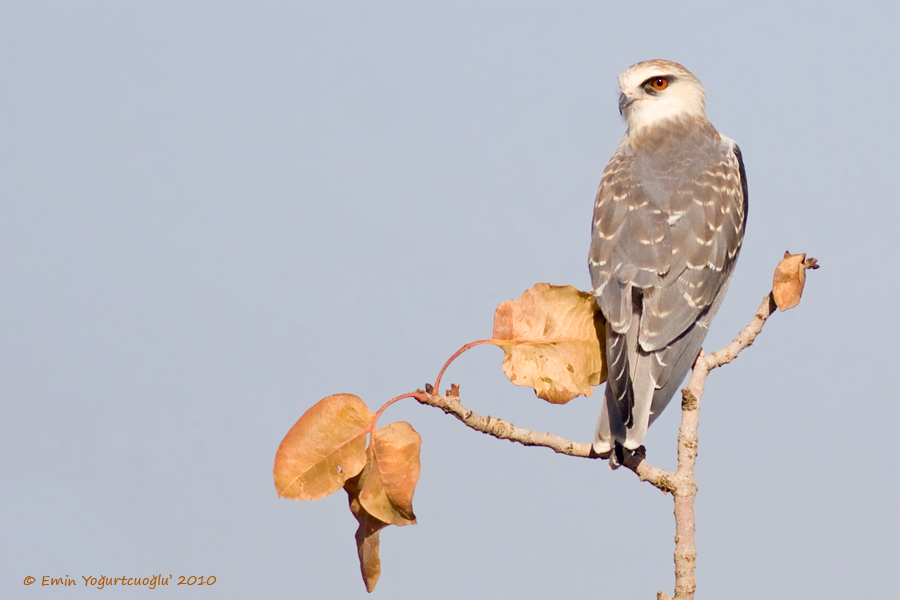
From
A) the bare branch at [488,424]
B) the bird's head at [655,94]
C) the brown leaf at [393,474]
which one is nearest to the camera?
the brown leaf at [393,474]

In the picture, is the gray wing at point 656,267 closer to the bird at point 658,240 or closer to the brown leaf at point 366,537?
the bird at point 658,240

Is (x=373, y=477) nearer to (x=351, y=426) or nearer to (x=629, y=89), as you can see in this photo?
(x=351, y=426)

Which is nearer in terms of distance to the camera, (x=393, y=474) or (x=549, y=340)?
(x=393, y=474)

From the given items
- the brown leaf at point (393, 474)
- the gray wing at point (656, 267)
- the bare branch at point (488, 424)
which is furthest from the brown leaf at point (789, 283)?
the brown leaf at point (393, 474)

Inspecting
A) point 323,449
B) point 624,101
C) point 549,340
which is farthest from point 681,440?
point 624,101

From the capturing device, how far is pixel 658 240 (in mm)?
4012

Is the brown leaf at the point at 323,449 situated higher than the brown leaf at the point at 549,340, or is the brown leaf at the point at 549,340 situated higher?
the brown leaf at the point at 549,340

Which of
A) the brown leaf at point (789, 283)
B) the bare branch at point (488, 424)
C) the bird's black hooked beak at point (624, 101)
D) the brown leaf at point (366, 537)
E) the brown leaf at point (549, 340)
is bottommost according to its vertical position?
the brown leaf at point (366, 537)

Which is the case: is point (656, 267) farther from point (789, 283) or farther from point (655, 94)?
point (655, 94)

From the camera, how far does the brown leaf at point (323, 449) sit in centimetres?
255

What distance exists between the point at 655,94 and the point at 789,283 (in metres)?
2.25

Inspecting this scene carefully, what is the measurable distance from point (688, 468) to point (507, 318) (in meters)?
0.93

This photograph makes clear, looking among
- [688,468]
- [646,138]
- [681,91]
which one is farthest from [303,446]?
[681,91]

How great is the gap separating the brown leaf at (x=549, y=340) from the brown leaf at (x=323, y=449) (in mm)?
617
